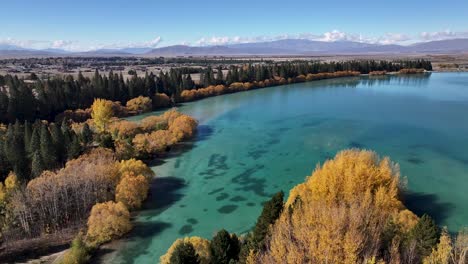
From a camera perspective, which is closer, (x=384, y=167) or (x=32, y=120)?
(x=384, y=167)

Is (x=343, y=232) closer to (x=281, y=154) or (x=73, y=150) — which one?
(x=281, y=154)

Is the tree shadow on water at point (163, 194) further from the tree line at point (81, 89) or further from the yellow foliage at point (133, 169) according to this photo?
the tree line at point (81, 89)

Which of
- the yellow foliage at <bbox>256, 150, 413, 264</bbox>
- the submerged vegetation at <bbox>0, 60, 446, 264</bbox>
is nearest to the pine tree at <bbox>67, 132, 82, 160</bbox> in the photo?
the submerged vegetation at <bbox>0, 60, 446, 264</bbox>

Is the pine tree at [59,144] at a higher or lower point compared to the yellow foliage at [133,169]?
higher

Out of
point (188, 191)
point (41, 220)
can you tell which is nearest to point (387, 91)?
point (188, 191)

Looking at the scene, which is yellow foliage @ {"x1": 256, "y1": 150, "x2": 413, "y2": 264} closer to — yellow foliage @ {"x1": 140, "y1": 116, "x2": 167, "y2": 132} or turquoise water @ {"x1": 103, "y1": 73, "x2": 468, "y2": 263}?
turquoise water @ {"x1": 103, "y1": 73, "x2": 468, "y2": 263}

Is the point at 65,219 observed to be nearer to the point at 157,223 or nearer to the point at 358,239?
the point at 157,223

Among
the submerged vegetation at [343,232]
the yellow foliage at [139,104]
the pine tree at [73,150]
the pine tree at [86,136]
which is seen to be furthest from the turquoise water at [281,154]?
the pine tree at [86,136]
